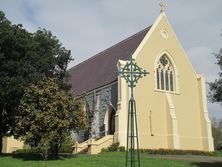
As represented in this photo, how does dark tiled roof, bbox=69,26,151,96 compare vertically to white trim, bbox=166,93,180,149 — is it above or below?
above

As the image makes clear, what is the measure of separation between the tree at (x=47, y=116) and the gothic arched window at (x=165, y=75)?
16224 mm

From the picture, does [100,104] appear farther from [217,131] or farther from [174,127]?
[217,131]

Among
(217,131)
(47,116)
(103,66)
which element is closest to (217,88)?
(47,116)

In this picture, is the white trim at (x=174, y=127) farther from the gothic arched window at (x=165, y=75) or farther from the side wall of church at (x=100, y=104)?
the side wall of church at (x=100, y=104)

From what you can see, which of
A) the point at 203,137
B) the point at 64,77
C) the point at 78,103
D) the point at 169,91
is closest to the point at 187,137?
the point at 203,137

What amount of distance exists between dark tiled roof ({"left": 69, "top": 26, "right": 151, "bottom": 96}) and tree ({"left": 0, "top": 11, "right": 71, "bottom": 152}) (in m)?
7.42

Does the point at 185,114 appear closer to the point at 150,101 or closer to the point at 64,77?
the point at 150,101

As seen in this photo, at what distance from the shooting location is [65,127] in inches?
1029

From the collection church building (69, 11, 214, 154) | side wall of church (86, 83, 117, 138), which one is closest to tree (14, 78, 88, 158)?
church building (69, 11, 214, 154)

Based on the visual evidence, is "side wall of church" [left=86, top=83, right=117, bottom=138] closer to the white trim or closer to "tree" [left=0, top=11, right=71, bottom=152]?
the white trim

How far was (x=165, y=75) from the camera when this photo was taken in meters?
43.1

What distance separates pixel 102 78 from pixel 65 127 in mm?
19959

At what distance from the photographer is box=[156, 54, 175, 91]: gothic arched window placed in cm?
4238

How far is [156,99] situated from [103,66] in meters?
9.91
